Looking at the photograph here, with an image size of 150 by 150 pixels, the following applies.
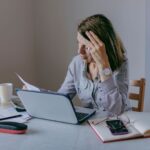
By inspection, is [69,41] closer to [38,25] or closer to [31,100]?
[38,25]

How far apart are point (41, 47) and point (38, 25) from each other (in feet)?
0.67

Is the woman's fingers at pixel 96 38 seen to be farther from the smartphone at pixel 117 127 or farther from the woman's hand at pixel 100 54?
the smartphone at pixel 117 127

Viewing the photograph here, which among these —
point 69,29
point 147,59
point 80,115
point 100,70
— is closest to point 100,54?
point 100,70

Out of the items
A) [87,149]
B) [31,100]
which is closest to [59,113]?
[31,100]

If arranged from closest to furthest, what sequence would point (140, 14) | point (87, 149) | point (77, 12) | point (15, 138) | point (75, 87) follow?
point (87, 149)
point (15, 138)
point (75, 87)
point (140, 14)
point (77, 12)

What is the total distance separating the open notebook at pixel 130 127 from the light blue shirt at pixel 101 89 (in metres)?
0.12

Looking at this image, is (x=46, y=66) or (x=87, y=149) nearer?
(x=87, y=149)

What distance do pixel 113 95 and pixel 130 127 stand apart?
27 cm

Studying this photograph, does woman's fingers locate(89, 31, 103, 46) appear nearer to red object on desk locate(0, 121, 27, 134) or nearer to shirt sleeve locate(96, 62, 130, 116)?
shirt sleeve locate(96, 62, 130, 116)

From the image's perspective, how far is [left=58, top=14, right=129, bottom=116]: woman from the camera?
142cm

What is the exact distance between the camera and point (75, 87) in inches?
71.1

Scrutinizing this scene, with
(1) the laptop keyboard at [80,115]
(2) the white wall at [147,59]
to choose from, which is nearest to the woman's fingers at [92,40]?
(1) the laptop keyboard at [80,115]

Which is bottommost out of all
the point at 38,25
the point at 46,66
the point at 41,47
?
the point at 46,66

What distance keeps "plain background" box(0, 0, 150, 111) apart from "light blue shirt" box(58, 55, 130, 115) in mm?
778
